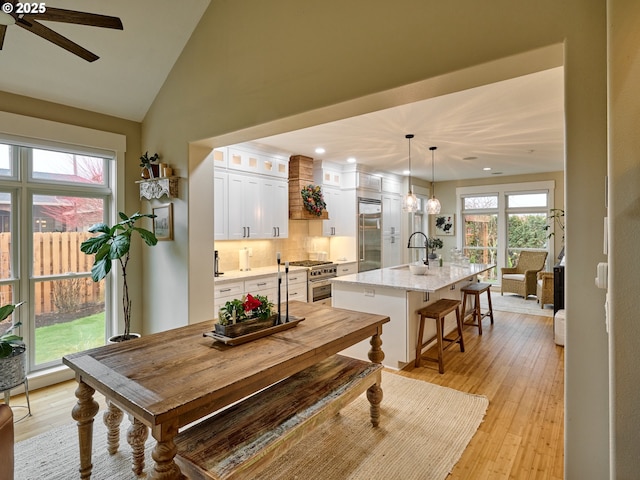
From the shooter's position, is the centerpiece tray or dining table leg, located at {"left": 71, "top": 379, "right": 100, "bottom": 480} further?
the centerpiece tray

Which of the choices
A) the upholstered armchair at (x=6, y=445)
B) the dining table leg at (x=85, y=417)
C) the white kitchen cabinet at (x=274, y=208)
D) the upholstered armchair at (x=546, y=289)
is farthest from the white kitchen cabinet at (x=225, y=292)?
the upholstered armchair at (x=546, y=289)

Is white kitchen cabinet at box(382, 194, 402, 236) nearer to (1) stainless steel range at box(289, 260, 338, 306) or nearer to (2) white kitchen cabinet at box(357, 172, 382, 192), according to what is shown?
(2) white kitchen cabinet at box(357, 172, 382, 192)

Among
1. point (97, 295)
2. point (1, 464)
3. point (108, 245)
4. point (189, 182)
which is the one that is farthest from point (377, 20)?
point (97, 295)

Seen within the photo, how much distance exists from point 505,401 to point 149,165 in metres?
3.92

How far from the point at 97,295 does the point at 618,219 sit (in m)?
4.21

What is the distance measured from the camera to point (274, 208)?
5.13m

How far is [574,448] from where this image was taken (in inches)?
61.1

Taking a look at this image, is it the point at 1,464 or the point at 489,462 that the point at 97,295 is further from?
the point at 489,462

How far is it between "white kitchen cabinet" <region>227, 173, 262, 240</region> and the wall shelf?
113cm

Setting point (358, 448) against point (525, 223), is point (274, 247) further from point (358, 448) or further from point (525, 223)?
point (525, 223)

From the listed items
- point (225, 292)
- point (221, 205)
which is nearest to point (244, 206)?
point (221, 205)

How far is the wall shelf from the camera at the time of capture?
10.6 feet

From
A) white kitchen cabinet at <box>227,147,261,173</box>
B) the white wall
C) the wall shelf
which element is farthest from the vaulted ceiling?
the white wall

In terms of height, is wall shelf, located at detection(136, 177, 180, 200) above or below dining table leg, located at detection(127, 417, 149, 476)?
above
